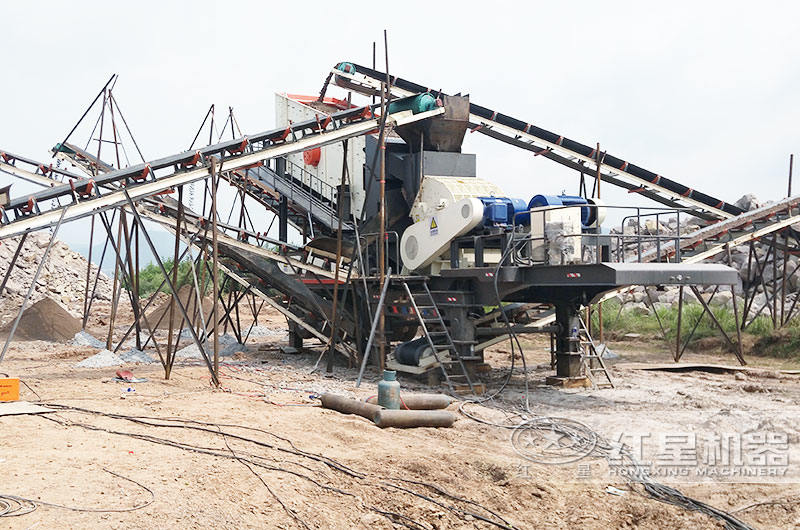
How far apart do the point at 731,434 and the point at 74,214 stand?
34.3ft

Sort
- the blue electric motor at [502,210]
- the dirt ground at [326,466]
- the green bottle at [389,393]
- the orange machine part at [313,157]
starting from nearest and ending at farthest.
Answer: the dirt ground at [326,466] → the green bottle at [389,393] → the blue electric motor at [502,210] → the orange machine part at [313,157]

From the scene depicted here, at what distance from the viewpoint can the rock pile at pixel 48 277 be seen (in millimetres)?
31980

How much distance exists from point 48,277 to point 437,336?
2796cm

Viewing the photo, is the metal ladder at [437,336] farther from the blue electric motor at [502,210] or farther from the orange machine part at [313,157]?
the orange machine part at [313,157]

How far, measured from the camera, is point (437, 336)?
14.3 meters

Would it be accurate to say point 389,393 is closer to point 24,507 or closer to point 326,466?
point 326,466

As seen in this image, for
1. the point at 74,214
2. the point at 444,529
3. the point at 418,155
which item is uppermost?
the point at 418,155

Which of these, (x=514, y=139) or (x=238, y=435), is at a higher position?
(x=514, y=139)

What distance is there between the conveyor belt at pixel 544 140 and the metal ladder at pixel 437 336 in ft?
17.9

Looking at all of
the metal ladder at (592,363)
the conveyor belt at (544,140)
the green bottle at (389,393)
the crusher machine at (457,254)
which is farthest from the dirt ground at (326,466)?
the conveyor belt at (544,140)

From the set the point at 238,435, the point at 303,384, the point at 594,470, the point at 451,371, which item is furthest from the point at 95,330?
the point at 594,470

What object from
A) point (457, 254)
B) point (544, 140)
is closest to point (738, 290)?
point (544, 140)

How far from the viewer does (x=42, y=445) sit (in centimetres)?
783

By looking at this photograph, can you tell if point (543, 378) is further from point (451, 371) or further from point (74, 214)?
point (74, 214)
